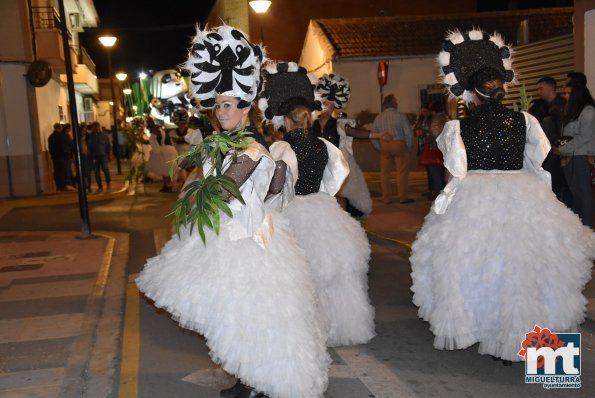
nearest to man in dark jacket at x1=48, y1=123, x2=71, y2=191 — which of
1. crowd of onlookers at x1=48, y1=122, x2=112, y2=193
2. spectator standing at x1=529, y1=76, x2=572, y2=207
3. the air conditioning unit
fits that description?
crowd of onlookers at x1=48, y1=122, x2=112, y2=193

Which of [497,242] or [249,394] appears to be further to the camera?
[497,242]

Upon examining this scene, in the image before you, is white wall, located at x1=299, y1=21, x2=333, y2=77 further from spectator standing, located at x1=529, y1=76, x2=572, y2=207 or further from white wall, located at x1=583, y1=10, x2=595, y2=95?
spectator standing, located at x1=529, y1=76, x2=572, y2=207

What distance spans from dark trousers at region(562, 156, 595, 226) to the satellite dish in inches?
585

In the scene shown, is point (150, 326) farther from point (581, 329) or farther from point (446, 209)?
point (581, 329)

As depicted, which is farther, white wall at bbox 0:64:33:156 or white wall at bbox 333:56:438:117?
white wall at bbox 333:56:438:117

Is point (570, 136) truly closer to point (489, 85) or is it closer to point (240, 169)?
point (489, 85)

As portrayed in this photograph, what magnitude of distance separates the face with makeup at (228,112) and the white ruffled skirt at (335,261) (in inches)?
47.3

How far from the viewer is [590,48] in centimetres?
1118

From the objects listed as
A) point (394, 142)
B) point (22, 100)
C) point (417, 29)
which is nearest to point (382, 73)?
point (417, 29)

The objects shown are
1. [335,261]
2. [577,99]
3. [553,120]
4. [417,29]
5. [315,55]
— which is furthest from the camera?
[315,55]

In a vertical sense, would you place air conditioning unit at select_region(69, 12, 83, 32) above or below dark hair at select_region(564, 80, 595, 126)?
above

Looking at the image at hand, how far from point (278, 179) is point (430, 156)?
376 inches

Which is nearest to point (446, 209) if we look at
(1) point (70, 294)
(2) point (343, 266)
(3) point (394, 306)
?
(2) point (343, 266)

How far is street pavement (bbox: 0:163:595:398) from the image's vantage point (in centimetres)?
505
